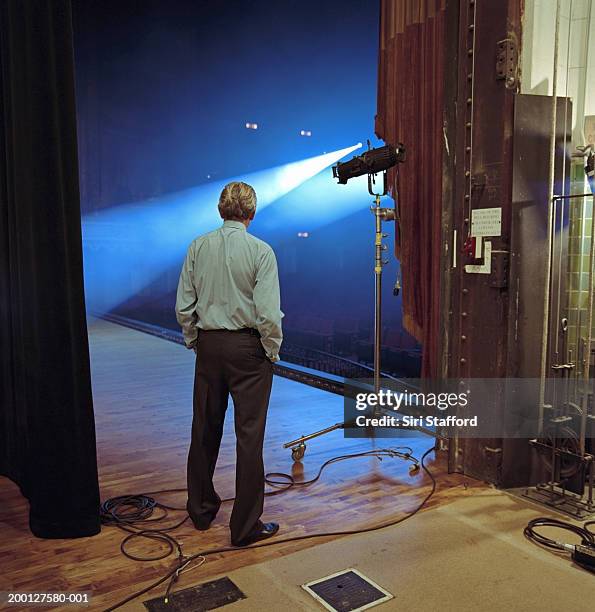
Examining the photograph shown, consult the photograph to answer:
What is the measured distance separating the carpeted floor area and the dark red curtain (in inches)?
42.8

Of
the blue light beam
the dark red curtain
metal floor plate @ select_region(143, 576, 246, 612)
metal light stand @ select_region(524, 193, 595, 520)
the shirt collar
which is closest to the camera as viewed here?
metal floor plate @ select_region(143, 576, 246, 612)

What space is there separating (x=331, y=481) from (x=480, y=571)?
3.37 feet

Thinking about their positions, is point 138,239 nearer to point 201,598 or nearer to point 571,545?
point 201,598

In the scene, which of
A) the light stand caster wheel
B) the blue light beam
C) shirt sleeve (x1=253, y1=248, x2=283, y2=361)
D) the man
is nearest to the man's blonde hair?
the man

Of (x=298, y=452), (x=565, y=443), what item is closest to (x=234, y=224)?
(x=298, y=452)

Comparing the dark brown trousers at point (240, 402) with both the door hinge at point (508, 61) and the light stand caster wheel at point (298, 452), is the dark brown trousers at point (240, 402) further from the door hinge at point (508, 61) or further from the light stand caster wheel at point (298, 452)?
the door hinge at point (508, 61)

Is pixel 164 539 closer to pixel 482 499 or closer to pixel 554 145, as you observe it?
pixel 482 499

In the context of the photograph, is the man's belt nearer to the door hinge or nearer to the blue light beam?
the door hinge

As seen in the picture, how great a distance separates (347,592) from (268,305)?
3.38ft

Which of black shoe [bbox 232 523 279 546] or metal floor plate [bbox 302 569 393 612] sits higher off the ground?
black shoe [bbox 232 523 279 546]

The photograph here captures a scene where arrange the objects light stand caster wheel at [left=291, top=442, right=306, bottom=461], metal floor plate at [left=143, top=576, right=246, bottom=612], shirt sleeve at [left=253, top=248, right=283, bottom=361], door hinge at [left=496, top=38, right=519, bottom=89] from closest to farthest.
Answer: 1. metal floor plate at [left=143, top=576, right=246, bottom=612]
2. shirt sleeve at [left=253, top=248, right=283, bottom=361]
3. door hinge at [left=496, top=38, right=519, bottom=89]
4. light stand caster wheel at [left=291, top=442, right=306, bottom=461]

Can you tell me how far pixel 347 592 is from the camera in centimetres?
212

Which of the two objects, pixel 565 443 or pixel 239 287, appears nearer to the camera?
pixel 239 287

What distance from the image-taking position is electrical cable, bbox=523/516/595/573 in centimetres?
229
